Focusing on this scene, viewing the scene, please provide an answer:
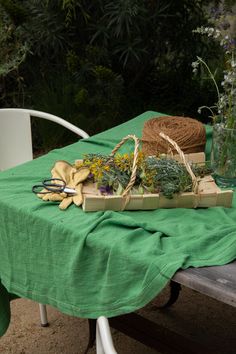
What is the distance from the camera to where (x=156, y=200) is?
5.41 ft

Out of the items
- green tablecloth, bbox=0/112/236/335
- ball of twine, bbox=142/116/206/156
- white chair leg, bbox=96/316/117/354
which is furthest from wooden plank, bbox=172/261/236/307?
ball of twine, bbox=142/116/206/156

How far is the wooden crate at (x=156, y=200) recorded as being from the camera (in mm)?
1622

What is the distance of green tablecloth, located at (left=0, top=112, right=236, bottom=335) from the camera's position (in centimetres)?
142

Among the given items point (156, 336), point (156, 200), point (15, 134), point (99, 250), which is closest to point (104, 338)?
point (99, 250)

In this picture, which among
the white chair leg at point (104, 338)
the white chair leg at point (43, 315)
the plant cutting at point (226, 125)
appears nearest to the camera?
the white chair leg at point (104, 338)

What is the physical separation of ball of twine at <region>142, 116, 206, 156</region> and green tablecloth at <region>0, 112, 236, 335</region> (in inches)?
13.0

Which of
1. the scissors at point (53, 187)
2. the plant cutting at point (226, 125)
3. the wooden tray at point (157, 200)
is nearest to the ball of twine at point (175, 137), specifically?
the plant cutting at point (226, 125)

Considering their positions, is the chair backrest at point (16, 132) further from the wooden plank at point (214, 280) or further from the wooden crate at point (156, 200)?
the wooden plank at point (214, 280)

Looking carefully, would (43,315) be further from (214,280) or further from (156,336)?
(214,280)

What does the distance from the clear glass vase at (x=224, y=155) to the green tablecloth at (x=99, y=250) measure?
0.62 feet

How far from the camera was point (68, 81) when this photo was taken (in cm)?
433

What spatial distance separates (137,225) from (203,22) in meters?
3.16

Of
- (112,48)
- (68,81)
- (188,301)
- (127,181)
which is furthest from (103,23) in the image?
(127,181)

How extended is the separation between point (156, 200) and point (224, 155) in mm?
306
